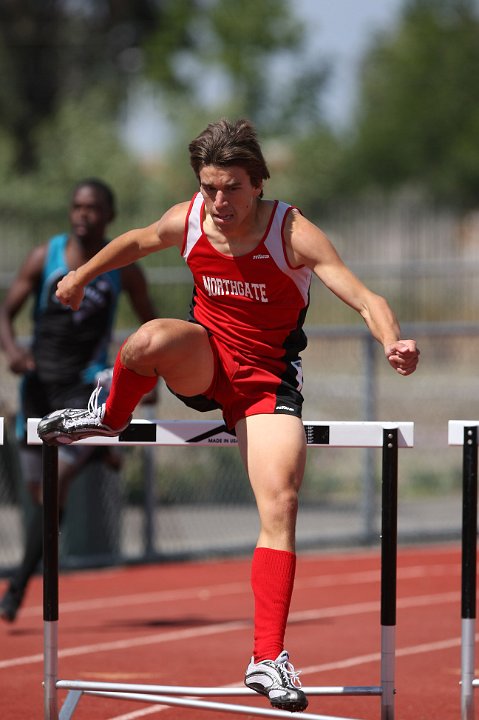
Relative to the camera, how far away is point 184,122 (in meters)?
36.6

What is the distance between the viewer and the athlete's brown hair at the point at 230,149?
4.87m

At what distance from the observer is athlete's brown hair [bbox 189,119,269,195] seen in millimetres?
4867

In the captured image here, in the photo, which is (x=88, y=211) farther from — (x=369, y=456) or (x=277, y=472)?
(x=369, y=456)

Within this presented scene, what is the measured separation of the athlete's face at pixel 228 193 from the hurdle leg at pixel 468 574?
1086mm

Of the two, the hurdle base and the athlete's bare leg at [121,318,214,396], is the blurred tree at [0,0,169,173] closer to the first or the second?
the athlete's bare leg at [121,318,214,396]

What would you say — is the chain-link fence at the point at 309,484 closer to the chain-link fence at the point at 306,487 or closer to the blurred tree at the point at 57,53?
the chain-link fence at the point at 306,487

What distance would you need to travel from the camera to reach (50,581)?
16.4 ft

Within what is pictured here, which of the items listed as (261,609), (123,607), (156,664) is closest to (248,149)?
(261,609)

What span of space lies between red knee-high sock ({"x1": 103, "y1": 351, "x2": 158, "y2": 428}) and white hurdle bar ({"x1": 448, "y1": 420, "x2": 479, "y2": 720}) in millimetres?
1103

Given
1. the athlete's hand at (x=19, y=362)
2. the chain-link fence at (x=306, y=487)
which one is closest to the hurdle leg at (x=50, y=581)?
the athlete's hand at (x=19, y=362)

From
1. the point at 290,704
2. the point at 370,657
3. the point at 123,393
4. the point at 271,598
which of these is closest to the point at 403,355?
the point at 271,598

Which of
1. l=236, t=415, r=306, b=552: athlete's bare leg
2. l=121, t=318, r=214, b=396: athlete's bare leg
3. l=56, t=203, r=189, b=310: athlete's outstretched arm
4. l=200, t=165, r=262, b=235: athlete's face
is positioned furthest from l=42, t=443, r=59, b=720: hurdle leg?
l=200, t=165, r=262, b=235: athlete's face

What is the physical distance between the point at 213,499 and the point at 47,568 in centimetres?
636

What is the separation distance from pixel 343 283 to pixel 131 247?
851mm
